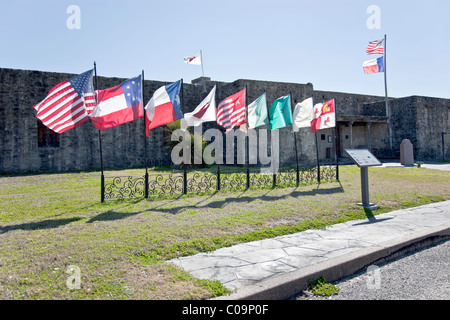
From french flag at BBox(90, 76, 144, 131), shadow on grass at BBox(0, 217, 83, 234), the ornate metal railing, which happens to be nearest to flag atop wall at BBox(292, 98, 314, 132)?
the ornate metal railing

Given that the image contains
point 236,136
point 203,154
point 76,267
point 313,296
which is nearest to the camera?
point 313,296

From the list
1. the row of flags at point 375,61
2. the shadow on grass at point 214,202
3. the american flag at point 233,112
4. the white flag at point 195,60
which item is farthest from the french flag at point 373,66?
the american flag at point 233,112

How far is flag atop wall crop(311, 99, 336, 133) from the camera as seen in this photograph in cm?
1132

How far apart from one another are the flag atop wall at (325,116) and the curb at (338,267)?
645 centimetres

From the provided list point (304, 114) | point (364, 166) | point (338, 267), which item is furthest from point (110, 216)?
point (304, 114)

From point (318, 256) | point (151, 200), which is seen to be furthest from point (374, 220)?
point (151, 200)

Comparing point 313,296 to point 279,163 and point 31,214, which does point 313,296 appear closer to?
point 31,214

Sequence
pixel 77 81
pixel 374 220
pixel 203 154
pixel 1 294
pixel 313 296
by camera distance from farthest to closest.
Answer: pixel 203 154 → pixel 77 81 → pixel 374 220 → pixel 313 296 → pixel 1 294

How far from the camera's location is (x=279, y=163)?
17.6 metres

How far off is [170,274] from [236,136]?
46.2 ft

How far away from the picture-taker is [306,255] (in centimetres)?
421

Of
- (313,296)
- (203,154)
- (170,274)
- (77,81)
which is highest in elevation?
(77,81)

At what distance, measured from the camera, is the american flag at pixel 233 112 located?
32.1ft

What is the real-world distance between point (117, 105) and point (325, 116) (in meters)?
7.22
